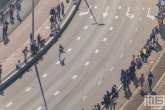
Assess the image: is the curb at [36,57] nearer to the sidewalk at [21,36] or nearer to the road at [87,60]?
the road at [87,60]

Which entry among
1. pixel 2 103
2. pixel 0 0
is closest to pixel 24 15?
pixel 0 0

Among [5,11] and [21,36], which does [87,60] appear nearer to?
[21,36]

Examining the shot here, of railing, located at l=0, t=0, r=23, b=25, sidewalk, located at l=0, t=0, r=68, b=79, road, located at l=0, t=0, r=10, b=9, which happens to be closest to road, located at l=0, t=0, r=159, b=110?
sidewalk, located at l=0, t=0, r=68, b=79

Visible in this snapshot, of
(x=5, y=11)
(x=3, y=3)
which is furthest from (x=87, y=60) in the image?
(x=3, y=3)

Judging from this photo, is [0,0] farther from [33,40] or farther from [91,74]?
[91,74]

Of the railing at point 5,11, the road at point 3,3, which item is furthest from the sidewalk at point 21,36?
the road at point 3,3
